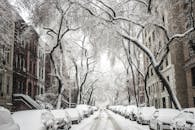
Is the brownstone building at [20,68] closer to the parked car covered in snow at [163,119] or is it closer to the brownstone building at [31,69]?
the brownstone building at [31,69]

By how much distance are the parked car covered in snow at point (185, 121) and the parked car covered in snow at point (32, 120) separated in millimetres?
5561

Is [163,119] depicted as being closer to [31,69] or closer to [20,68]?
[20,68]

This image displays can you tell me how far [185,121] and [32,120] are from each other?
6114 mm

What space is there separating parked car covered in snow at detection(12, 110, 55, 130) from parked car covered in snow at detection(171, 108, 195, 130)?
5.56 meters

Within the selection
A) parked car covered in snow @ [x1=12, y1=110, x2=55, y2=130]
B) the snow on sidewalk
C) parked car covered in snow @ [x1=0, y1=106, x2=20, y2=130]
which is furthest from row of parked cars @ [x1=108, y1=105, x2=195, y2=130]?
parked car covered in snow @ [x1=0, y1=106, x2=20, y2=130]

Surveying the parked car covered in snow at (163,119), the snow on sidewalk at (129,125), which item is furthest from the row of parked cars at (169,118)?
the snow on sidewalk at (129,125)

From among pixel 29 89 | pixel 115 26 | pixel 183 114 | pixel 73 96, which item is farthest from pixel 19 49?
pixel 73 96

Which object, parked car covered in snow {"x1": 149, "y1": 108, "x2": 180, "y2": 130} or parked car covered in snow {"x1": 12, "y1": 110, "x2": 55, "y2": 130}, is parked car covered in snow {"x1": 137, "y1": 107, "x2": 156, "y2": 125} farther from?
parked car covered in snow {"x1": 12, "y1": 110, "x2": 55, "y2": 130}

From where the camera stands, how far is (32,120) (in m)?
11.0

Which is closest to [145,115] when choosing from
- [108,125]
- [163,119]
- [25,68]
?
[108,125]

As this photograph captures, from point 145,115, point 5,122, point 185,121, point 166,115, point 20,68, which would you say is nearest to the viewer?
point 5,122

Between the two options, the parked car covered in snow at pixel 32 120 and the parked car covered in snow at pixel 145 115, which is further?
the parked car covered in snow at pixel 145 115

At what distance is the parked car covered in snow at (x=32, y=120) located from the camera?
1031cm

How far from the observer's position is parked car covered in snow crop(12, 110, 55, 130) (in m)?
10.3
